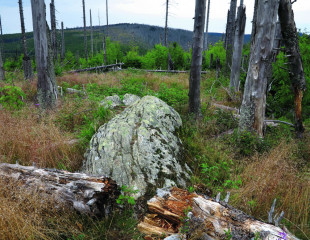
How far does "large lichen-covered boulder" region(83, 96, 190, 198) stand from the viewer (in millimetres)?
3205

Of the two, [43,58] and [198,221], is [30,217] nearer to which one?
[198,221]

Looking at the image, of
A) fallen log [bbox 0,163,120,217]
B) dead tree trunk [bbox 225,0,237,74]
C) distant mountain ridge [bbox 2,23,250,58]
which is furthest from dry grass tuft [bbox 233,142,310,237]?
distant mountain ridge [bbox 2,23,250,58]

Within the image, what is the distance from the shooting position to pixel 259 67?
15.1 feet

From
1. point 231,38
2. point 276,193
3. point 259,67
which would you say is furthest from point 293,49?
point 231,38

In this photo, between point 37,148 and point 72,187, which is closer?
point 72,187

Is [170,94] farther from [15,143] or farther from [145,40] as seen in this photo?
[145,40]

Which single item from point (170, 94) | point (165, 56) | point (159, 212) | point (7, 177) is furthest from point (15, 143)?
point (165, 56)

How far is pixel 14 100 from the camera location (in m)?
6.17

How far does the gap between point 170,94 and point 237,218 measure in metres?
5.24

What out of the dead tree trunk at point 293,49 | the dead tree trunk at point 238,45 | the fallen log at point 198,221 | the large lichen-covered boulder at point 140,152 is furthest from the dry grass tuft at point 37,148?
the dead tree trunk at point 238,45

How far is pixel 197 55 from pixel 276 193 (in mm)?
4551

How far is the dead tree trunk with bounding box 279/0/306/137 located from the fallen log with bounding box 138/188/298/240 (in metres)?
4.32

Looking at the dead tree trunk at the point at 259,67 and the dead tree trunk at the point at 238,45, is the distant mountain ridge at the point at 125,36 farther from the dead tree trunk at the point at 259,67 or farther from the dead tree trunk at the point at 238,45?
the dead tree trunk at the point at 259,67

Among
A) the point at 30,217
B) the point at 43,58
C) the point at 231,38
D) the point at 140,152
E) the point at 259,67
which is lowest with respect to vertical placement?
A: the point at 30,217
